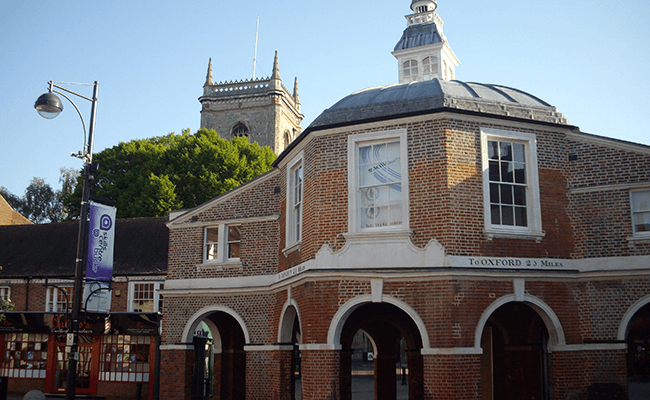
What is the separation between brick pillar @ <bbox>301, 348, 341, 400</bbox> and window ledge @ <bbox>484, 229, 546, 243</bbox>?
13.9 feet

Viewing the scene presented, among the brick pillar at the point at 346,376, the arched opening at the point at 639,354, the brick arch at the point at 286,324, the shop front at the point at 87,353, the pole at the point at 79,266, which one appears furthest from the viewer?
the arched opening at the point at 639,354

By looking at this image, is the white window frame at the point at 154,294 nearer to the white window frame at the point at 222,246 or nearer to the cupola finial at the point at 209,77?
the white window frame at the point at 222,246

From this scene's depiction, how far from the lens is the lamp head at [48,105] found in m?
13.9

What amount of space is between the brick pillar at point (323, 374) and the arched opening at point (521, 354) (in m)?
5.23

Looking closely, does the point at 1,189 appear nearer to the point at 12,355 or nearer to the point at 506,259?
the point at 12,355

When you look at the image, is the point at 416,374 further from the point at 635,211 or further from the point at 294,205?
the point at 635,211

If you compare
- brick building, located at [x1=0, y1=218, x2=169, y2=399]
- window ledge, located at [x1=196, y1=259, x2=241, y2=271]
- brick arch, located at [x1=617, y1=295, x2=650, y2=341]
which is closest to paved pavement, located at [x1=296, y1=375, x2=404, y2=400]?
brick building, located at [x1=0, y1=218, x2=169, y2=399]

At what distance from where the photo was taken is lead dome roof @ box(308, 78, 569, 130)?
14.6 m

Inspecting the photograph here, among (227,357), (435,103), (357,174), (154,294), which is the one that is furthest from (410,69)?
(154,294)

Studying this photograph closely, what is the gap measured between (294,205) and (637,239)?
27.4 feet

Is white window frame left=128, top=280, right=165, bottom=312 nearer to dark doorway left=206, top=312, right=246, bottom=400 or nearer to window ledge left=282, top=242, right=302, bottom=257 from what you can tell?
dark doorway left=206, top=312, right=246, bottom=400

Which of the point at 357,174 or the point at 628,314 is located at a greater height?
the point at 357,174

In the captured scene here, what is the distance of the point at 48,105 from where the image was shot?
13.9 metres

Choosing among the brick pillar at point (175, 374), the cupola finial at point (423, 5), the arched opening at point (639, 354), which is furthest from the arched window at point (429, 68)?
the arched opening at point (639, 354)
